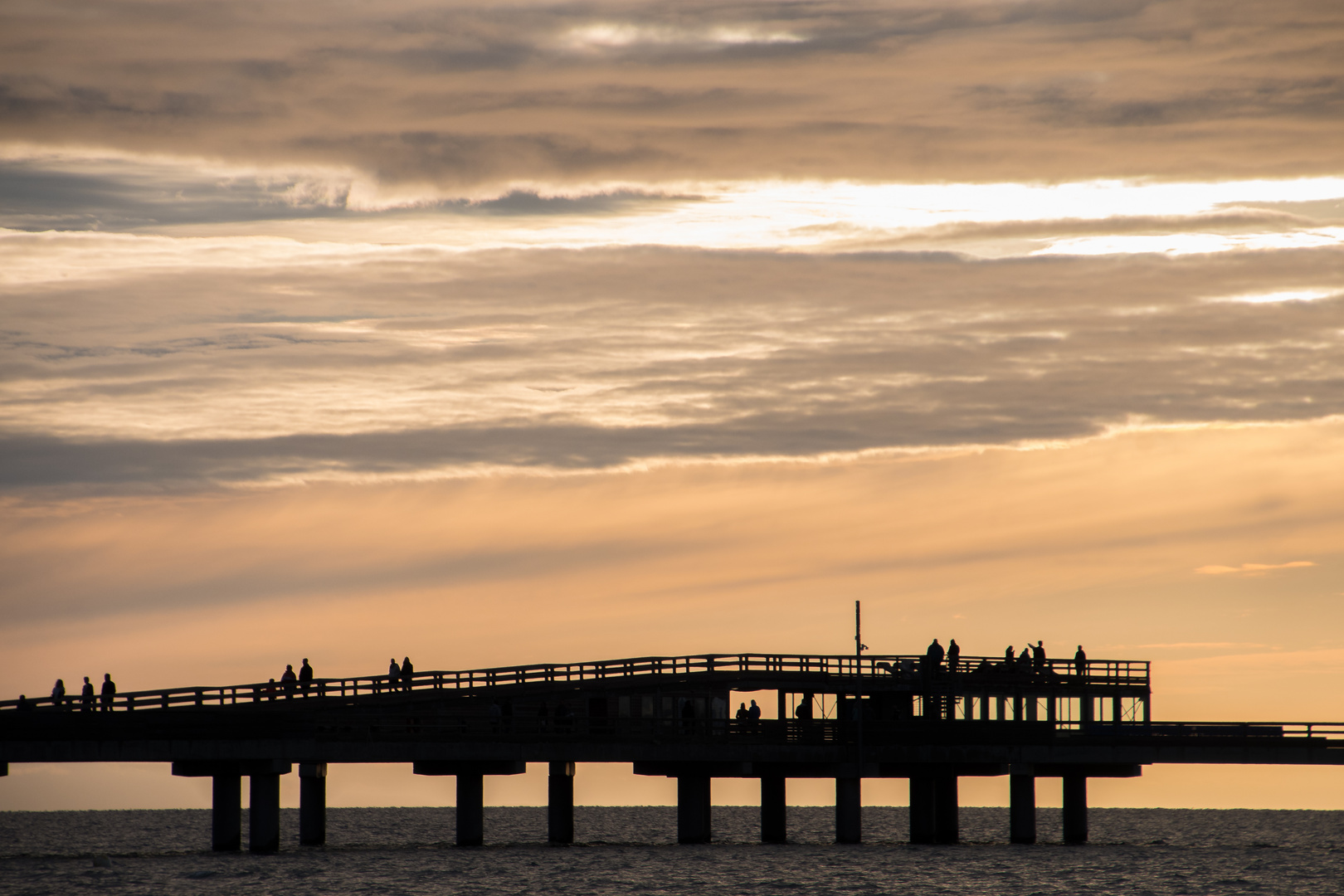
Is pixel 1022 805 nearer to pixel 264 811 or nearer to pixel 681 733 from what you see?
pixel 681 733

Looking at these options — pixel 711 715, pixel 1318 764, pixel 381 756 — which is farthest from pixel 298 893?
pixel 1318 764

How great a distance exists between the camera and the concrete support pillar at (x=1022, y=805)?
215ft

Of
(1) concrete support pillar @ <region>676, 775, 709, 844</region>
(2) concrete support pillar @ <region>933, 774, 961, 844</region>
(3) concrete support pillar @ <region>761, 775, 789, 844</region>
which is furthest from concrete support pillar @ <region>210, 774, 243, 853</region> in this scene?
(2) concrete support pillar @ <region>933, 774, 961, 844</region>

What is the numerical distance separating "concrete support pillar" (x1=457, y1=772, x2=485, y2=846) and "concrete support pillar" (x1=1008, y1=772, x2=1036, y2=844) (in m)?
18.7

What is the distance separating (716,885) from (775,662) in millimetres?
11169

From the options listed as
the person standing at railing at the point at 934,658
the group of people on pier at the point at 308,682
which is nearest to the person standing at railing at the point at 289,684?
the group of people on pier at the point at 308,682

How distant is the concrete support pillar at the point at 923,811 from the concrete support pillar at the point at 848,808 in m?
4.92

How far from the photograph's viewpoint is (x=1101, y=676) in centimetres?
6762

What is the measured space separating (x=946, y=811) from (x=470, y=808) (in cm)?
1945

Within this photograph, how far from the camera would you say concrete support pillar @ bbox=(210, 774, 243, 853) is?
5581 cm

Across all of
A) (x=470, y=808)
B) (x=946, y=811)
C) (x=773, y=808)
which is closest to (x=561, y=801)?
(x=470, y=808)

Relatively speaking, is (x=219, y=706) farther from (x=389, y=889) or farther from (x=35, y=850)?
(x=35, y=850)

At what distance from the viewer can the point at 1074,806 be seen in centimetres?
6931

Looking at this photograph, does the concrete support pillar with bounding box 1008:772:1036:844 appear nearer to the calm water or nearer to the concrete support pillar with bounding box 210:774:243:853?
the calm water
